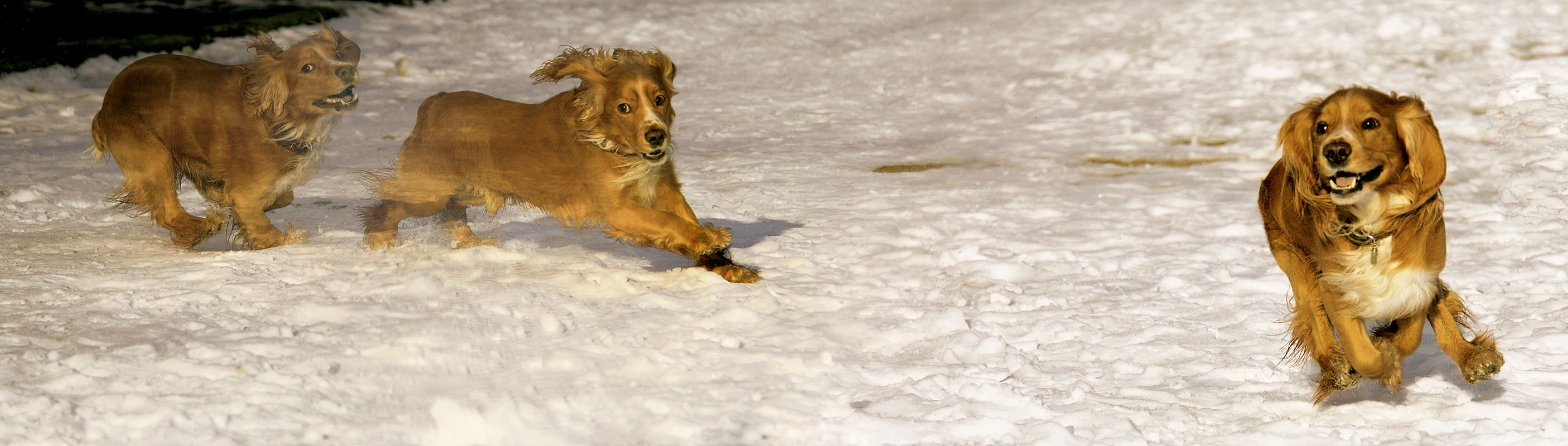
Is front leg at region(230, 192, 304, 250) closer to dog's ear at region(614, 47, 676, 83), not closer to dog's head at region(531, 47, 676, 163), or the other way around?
dog's head at region(531, 47, 676, 163)

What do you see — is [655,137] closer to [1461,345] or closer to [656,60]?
[656,60]

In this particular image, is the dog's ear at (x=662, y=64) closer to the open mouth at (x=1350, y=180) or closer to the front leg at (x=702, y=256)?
the front leg at (x=702, y=256)

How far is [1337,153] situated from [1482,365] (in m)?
0.80

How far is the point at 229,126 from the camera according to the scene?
4.51 meters

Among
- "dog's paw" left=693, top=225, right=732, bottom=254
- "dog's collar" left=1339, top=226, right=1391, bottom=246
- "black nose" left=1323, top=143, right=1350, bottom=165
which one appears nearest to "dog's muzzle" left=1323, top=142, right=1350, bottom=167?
"black nose" left=1323, top=143, right=1350, bottom=165

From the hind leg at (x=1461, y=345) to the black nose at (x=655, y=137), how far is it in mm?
2631

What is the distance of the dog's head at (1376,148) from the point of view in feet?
9.61

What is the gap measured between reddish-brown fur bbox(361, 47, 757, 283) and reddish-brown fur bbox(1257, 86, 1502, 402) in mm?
2187

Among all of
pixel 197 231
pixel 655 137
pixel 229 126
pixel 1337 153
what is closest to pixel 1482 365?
pixel 1337 153

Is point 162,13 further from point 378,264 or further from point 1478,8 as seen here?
point 1478,8

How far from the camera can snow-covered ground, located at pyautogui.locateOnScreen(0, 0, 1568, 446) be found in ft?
10.5

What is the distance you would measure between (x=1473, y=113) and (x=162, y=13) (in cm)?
1127

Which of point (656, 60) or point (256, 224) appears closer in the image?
point (656, 60)

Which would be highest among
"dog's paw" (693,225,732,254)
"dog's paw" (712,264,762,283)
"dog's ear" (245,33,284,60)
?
"dog's ear" (245,33,284,60)
